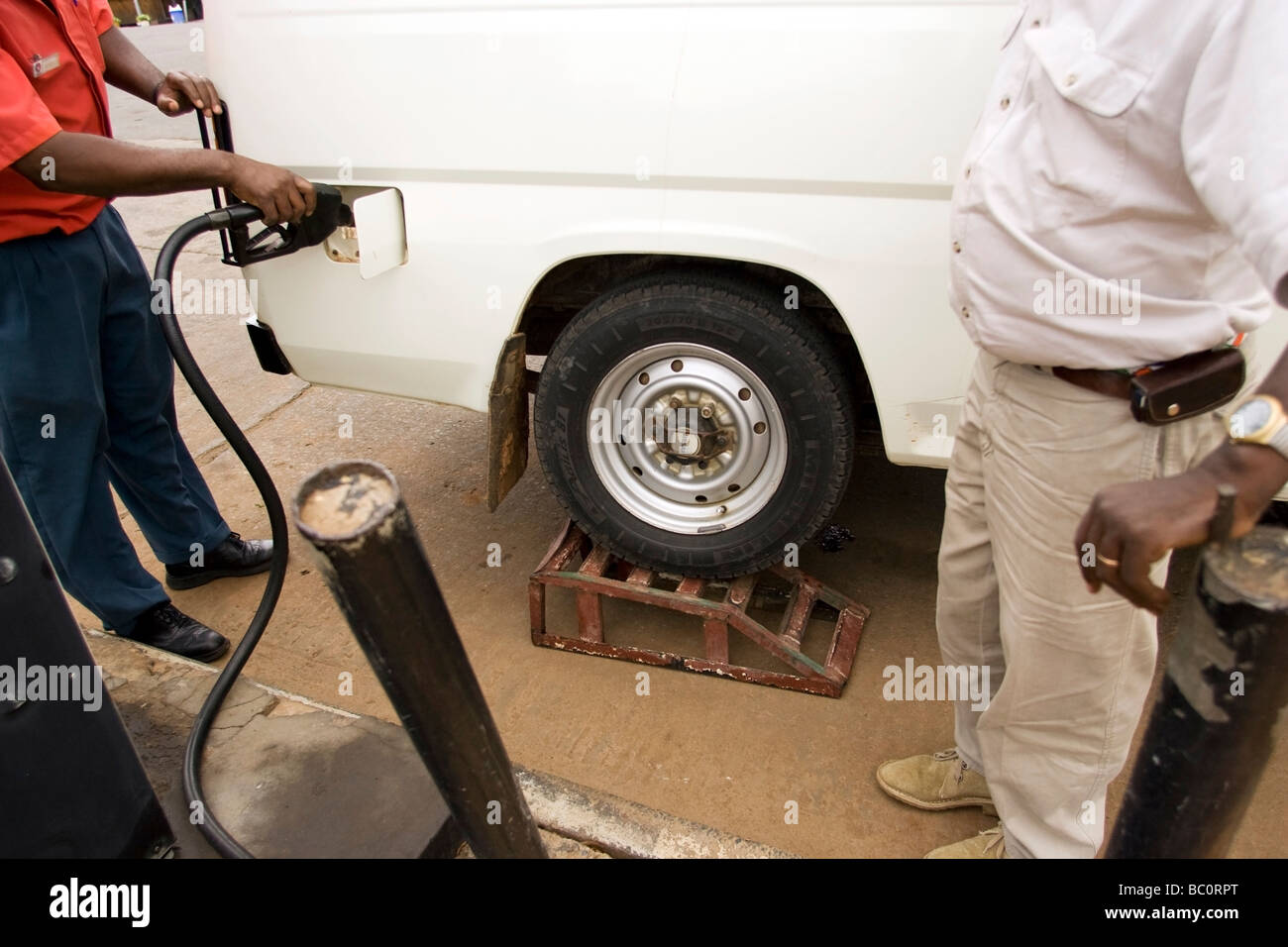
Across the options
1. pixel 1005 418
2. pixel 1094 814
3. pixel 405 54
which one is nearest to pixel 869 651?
pixel 1094 814

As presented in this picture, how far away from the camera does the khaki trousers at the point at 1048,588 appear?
145cm

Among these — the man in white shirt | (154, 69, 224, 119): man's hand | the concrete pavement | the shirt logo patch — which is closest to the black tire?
the concrete pavement

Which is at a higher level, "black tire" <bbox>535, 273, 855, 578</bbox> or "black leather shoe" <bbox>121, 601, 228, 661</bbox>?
"black tire" <bbox>535, 273, 855, 578</bbox>

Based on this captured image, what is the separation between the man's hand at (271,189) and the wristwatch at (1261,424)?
2.15m

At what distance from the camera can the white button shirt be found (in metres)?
1.07

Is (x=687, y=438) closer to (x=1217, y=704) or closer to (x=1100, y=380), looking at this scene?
(x=1100, y=380)

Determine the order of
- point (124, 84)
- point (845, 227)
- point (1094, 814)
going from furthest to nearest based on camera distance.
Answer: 1. point (124, 84)
2. point (845, 227)
3. point (1094, 814)

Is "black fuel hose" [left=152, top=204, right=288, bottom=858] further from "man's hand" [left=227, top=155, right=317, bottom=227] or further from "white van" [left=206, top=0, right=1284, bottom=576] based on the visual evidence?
"white van" [left=206, top=0, right=1284, bottom=576]

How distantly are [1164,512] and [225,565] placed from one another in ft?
9.70

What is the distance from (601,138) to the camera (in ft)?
7.02

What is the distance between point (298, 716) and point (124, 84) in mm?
2058

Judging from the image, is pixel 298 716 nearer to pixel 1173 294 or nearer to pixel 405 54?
→ pixel 405 54

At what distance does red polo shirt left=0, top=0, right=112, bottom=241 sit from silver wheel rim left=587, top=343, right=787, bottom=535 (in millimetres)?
1430

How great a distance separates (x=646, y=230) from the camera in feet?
7.25
